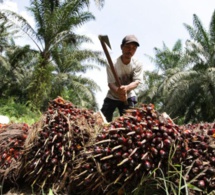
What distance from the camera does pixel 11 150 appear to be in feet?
5.31

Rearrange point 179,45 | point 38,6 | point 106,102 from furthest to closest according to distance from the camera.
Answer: point 179,45, point 38,6, point 106,102

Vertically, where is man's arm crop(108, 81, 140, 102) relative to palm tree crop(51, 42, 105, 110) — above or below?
below

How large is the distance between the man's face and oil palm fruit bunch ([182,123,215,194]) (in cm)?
200

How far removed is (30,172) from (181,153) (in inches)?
26.1

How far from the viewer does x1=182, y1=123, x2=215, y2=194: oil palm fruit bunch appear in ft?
3.83

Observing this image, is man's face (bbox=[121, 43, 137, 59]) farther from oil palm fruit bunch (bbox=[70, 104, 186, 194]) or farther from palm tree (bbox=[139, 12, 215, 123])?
palm tree (bbox=[139, 12, 215, 123])

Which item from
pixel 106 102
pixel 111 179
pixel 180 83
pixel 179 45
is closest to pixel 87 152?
pixel 111 179

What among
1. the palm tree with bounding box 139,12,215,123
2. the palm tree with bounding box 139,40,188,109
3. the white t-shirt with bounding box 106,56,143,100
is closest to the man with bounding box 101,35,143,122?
the white t-shirt with bounding box 106,56,143,100

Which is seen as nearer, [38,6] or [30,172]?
[30,172]

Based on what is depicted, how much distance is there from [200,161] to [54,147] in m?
0.61

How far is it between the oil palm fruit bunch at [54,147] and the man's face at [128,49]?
177 centimetres

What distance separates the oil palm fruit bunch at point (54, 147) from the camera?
141cm

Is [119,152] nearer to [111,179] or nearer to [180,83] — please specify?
[111,179]

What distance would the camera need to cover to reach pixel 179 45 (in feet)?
87.2
